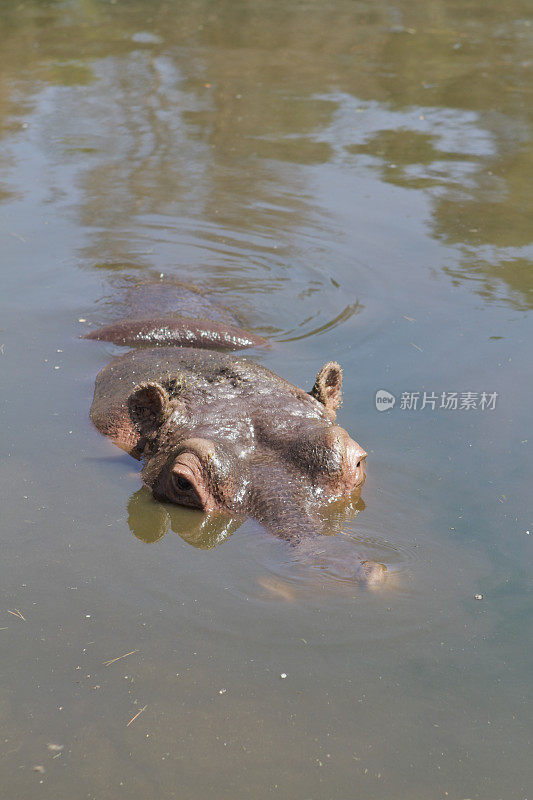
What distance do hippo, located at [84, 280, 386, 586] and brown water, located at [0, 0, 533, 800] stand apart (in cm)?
16

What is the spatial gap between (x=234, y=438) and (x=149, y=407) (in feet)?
2.69

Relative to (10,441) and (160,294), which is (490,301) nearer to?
(160,294)

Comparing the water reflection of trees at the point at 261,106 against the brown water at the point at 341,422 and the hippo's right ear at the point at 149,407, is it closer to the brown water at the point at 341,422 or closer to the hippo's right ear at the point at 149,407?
the brown water at the point at 341,422

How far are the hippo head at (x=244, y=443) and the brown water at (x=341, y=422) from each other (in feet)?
0.61

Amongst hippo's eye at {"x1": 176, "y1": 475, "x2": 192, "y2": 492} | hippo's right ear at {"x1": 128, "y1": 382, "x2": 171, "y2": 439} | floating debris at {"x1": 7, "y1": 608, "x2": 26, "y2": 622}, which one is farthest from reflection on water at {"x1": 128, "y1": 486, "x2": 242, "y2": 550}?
floating debris at {"x1": 7, "y1": 608, "x2": 26, "y2": 622}

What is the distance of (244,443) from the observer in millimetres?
5738

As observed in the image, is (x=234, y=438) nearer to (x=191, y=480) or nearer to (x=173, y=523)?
(x=191, y=480)

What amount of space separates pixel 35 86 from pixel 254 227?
8609 millimetres

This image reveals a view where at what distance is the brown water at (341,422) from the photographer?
161 inches

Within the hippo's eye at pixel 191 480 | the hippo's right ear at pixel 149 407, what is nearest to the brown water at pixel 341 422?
the hippo's eye at pixel 191 480

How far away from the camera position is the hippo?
5.35 m

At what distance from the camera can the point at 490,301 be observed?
9.17m

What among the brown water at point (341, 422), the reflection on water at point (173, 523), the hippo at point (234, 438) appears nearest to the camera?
the brown water at point (341, 422)

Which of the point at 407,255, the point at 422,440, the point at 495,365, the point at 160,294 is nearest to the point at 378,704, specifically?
the point at 422,440
